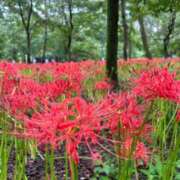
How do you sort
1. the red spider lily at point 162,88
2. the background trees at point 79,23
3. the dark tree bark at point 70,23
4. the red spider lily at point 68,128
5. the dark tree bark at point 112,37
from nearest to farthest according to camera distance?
the red spider lily at point 68,128 → the red spider lily at point 162,88 → the dark tree bark at point 112,37 → the background trees at point 79,23 → the dark tree bark at point 70,23

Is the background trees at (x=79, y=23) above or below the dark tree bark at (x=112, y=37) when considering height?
above

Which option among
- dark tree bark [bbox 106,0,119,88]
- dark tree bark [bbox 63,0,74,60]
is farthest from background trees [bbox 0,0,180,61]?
dark tree bark [bbox 106,0,119,88]

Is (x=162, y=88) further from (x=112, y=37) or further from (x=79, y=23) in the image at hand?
(x=79, y=23)

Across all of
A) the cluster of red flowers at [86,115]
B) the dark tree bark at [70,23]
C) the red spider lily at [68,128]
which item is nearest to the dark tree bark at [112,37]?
the cluster of red flowers at [86,115]

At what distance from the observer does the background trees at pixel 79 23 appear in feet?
36.7

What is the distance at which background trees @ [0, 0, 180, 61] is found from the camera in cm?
1119

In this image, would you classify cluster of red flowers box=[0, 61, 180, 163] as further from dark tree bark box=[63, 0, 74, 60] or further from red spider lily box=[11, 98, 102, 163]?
dark tree bark box=[63, 0, 74, 60]

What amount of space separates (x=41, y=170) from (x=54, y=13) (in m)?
18.9

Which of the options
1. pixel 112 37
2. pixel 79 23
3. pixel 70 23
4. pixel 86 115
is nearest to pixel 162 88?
pixel 86 115

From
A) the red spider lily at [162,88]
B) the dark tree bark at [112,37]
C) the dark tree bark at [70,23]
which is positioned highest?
the dark tree bark at [70,23]

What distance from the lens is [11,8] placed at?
18484mm

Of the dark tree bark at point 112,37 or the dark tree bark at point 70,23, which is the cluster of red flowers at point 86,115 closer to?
Answer: the dark tree bark at point 112,37

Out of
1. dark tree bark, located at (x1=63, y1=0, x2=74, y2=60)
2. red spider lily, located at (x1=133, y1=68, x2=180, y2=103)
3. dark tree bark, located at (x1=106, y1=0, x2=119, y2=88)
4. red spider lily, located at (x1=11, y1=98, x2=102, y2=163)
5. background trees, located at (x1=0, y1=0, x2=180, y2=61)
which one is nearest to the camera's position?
red spider lily, located at (x1=11, y1=98, x2=102, y2=163)

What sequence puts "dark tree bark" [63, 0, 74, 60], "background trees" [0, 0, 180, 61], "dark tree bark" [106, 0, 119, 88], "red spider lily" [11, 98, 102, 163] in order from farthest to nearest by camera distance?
1. "dark tree bark" [63, 0, 74, 60]
2. "background trees" [0, 0, 180, 61]
3. "dark tree bark" [106, 0, 119, 88]
4. "red spider lily" [11, 98, 102, 163]
